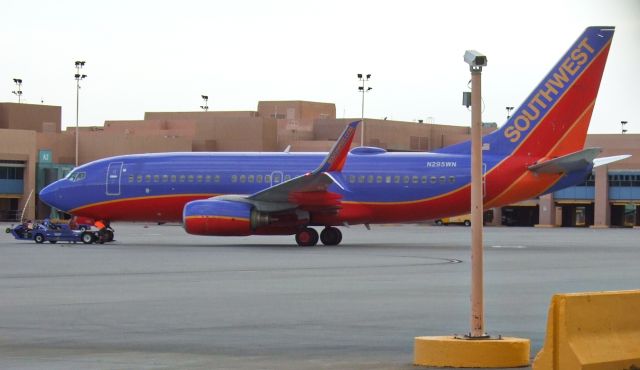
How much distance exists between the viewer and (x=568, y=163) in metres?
41.8

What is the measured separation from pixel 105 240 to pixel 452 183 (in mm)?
13102

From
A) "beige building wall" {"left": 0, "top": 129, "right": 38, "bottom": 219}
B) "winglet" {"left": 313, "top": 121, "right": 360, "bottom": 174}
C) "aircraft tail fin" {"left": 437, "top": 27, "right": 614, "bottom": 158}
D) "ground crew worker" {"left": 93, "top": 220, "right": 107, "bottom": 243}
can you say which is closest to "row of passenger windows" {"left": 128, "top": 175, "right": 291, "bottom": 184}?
"ground crew worker" {"left": 93, "top": 220, "right": 107, "bottom": 243}

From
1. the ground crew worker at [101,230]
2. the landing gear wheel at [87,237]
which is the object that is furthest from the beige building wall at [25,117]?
the landing gear wheel at [87,237]

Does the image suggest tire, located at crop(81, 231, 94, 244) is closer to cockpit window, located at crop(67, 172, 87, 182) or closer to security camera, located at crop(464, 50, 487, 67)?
cockpit window, located at crop(67, 172, 87, 182)

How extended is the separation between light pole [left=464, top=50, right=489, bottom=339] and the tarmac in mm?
879

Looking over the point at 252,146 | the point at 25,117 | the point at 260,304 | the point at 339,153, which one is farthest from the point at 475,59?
the point at 25,117

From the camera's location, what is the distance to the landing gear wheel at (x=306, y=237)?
142 ft

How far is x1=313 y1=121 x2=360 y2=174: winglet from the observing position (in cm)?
3994

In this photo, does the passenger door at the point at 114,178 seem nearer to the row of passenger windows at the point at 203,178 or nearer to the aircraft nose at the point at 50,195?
the row of passenger windows at the point at 203,178

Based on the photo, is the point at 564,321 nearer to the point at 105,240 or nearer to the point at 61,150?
the point at 105,240

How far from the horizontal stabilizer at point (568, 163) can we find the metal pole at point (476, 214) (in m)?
28.9

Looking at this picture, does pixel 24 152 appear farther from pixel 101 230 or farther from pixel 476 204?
pixel 476 204

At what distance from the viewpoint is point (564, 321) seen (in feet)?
38.0

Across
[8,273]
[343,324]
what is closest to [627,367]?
[343,324]
